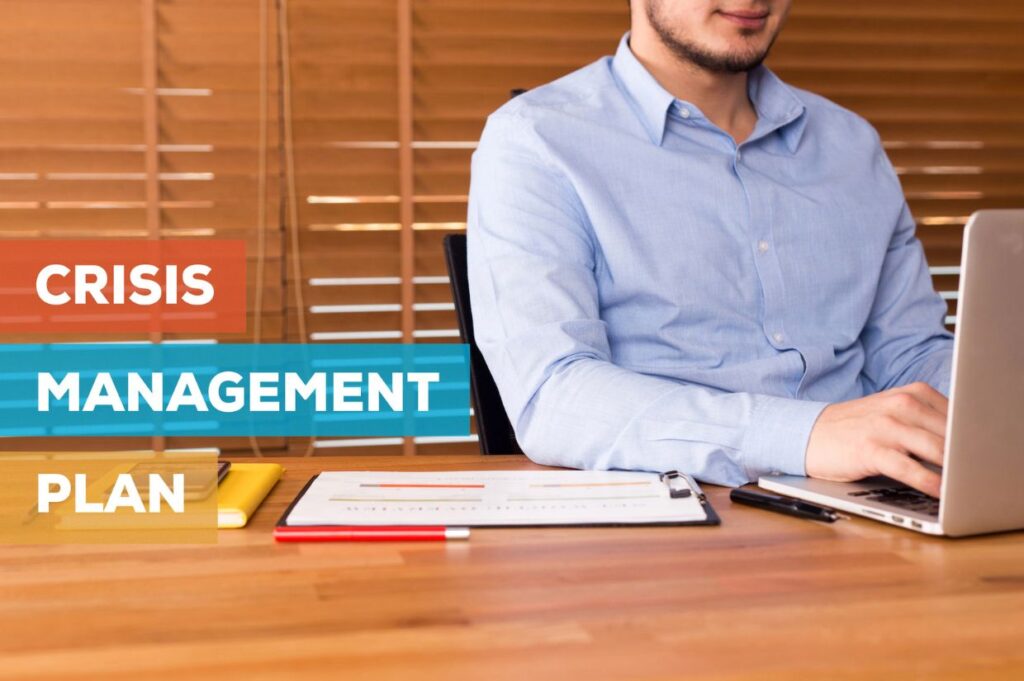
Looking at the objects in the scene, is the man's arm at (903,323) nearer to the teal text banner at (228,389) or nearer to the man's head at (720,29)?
the man's head at (720,29)

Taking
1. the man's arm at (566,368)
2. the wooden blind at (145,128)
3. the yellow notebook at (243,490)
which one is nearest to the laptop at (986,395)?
the man's arm at (566,368)

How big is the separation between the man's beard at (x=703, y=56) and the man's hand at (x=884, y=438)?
2.16 ft

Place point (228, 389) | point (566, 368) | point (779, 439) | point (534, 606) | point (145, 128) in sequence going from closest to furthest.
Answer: point (534, 606)
point (779, 439)
point (566, 368)
point (145, 128)
point (228, 389)

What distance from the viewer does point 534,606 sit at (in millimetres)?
733

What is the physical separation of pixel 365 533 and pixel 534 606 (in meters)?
0.20

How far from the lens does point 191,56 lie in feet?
8.58

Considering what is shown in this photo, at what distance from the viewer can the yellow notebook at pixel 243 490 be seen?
36.5 inches

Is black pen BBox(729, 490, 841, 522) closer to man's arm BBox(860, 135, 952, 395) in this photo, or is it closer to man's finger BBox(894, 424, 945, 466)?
man's finger BBox(894, 424, 945, 466)

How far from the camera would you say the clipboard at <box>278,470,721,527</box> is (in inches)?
36.6

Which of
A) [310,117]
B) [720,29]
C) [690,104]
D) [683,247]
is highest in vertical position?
[310,117]

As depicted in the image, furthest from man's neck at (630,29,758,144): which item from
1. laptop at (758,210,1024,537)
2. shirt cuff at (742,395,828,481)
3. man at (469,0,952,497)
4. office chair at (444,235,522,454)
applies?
laptop at (758,210,1024,537)

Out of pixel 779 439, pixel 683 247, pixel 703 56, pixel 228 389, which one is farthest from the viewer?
pixel 228 389

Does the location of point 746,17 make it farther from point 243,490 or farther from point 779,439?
point 243,490

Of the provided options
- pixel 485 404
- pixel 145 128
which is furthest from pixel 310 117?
pixel 485 404
